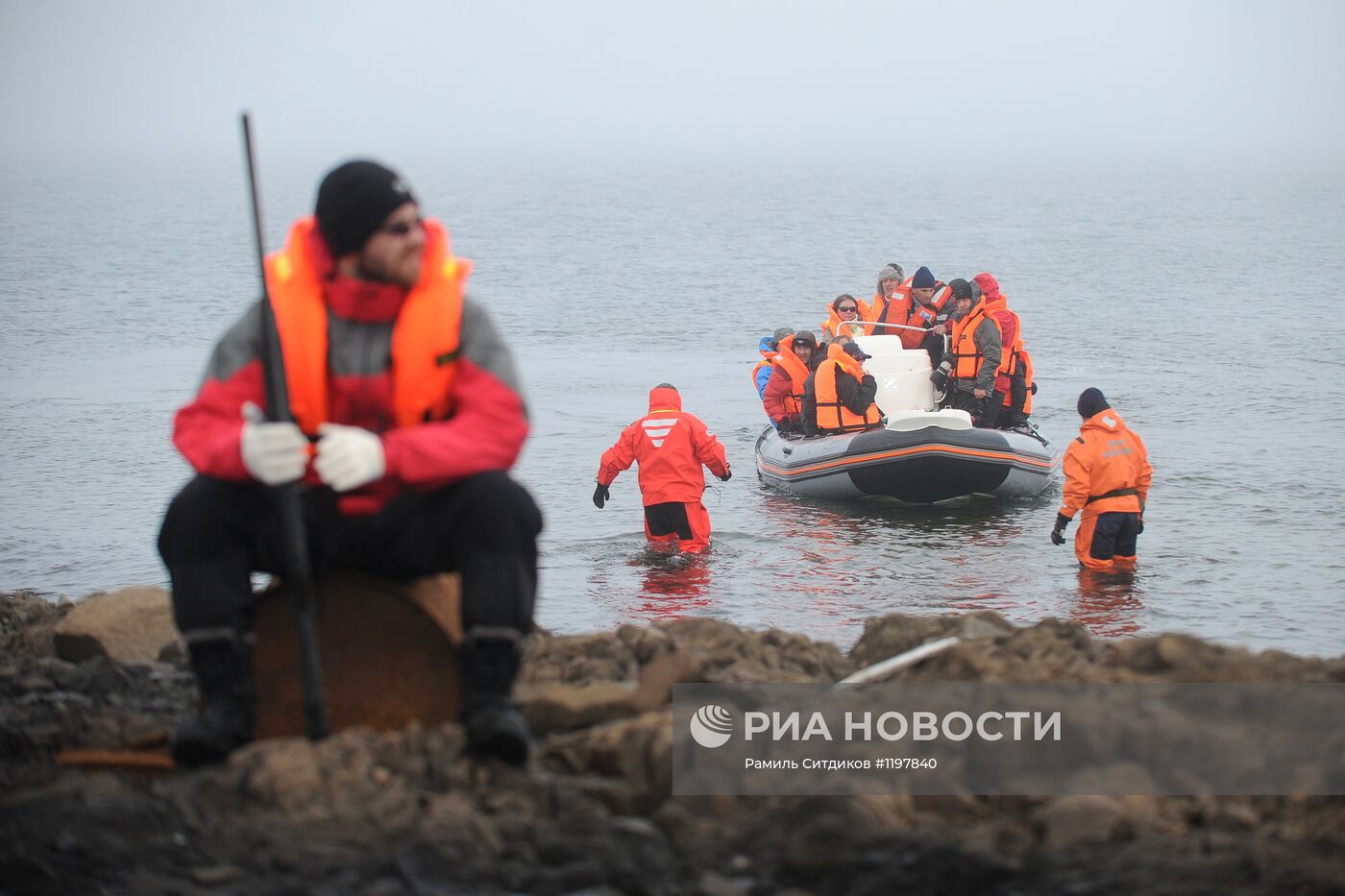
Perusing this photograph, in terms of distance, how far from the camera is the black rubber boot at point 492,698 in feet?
11.2

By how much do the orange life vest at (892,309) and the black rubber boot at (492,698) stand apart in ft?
39.4

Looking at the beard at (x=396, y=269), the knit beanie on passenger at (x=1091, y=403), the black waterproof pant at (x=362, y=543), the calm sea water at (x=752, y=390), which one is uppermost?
the beard at (x=396, y=269)

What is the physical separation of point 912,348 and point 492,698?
1219 centimetres

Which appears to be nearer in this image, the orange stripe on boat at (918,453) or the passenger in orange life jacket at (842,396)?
the orange stripe on boat at (918,453)

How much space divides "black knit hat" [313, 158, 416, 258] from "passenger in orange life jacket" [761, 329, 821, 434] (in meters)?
10.6

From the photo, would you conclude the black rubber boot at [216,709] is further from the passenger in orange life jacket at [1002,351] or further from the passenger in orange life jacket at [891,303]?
the passenger in orange life jacket at [891,303]

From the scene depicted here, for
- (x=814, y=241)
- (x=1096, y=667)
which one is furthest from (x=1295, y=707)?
(x=814, y=241)

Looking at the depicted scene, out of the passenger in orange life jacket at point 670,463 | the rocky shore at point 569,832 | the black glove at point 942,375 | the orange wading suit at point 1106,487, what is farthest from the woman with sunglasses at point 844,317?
the rocky shore at point 569,832

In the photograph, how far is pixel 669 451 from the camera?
11070mm

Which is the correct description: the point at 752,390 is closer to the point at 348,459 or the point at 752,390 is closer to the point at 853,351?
the point at 853,351

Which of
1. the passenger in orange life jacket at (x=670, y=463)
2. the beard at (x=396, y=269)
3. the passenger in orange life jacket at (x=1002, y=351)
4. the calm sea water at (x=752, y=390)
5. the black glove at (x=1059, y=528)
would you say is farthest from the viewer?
the passenger in orange life jacket at (x=1002, y=351)

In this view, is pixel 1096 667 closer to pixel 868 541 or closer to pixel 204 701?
pixel 204 701

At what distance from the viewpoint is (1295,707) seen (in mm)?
3756

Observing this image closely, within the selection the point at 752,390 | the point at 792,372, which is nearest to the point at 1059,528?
the point at 792,372
